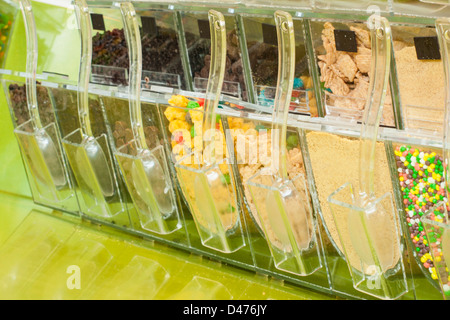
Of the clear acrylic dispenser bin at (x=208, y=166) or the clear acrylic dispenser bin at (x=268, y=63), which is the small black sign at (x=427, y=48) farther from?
the clear acrylic dispenser bin at (x=208, y=166)

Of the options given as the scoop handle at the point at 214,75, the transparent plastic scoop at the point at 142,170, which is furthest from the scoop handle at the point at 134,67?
the scoop handle at the point at 214,75

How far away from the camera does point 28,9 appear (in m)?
1.96

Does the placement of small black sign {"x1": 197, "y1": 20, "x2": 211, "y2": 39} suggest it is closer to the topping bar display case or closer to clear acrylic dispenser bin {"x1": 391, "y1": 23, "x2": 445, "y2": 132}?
the topping bar display case

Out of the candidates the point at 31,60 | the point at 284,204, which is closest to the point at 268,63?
the point at 284,204

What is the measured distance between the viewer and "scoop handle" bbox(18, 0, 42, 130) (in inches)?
77.6

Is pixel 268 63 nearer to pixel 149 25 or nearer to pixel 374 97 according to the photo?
pixel 149 25

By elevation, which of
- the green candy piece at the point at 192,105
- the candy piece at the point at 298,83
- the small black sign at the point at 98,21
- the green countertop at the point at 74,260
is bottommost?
the green countertop at the point at 74,260

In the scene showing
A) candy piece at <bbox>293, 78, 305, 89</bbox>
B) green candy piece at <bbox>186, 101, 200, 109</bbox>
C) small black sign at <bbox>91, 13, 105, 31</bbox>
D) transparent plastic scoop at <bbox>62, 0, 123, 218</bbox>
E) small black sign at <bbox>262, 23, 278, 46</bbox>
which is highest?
small black sign at <bbox>262, 23, 278, 46</bbox>

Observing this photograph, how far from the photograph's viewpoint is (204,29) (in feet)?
6.57

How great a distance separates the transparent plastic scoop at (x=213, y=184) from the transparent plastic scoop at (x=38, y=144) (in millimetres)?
613

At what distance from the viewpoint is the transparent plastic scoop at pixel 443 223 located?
123 cm

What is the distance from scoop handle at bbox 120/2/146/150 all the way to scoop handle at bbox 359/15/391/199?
68 cm

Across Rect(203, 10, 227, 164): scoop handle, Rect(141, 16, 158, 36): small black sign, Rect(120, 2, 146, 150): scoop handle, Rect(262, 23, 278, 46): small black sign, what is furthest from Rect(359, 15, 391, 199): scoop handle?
Rect(141, 16, 158, 36): small black sign

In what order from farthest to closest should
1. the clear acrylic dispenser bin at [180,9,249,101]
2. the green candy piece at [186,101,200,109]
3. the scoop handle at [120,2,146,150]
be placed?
the clear acrylic dispenser bin at [180,9,249,101]
the green candy piece at [186,101,200,109]
the scoop handle at [120,2,146,150]
